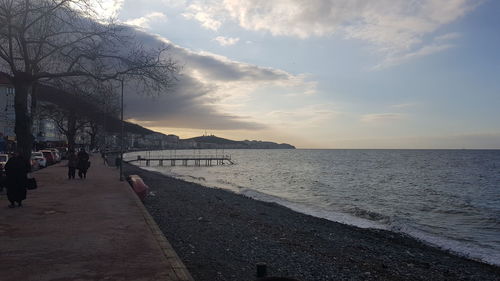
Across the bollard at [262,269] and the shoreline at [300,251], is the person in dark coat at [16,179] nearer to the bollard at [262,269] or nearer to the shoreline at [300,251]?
the shoreline at [300,251]

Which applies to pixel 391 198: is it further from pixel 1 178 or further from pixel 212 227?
pixel 1 178

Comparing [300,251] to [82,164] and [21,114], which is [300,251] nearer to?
[21,114]

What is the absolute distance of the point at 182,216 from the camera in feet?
48.3

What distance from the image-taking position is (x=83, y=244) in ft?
24.1

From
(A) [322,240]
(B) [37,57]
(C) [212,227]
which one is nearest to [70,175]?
(B) [37,57]

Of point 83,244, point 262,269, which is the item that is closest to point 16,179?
point 83,244

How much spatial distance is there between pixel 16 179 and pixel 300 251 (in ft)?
26.7

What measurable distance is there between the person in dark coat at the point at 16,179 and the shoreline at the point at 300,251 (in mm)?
4029

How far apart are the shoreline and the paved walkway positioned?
110 cm

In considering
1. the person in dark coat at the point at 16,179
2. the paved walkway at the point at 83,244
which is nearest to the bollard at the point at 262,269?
the paved walkway at the point at 83,244

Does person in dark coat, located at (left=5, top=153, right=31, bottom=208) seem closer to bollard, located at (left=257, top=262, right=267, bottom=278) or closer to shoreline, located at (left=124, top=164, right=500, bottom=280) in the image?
shoreline, located at (left=124, top=164, right=500, bottom=280)

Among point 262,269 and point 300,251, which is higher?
point 262,269

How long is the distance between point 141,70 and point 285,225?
7.73 metres

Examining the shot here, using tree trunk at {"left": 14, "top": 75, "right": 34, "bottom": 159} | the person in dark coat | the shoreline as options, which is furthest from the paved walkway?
tree trunk at {"left": 14, "top": 75, "right": 34, "bottom": 159}
